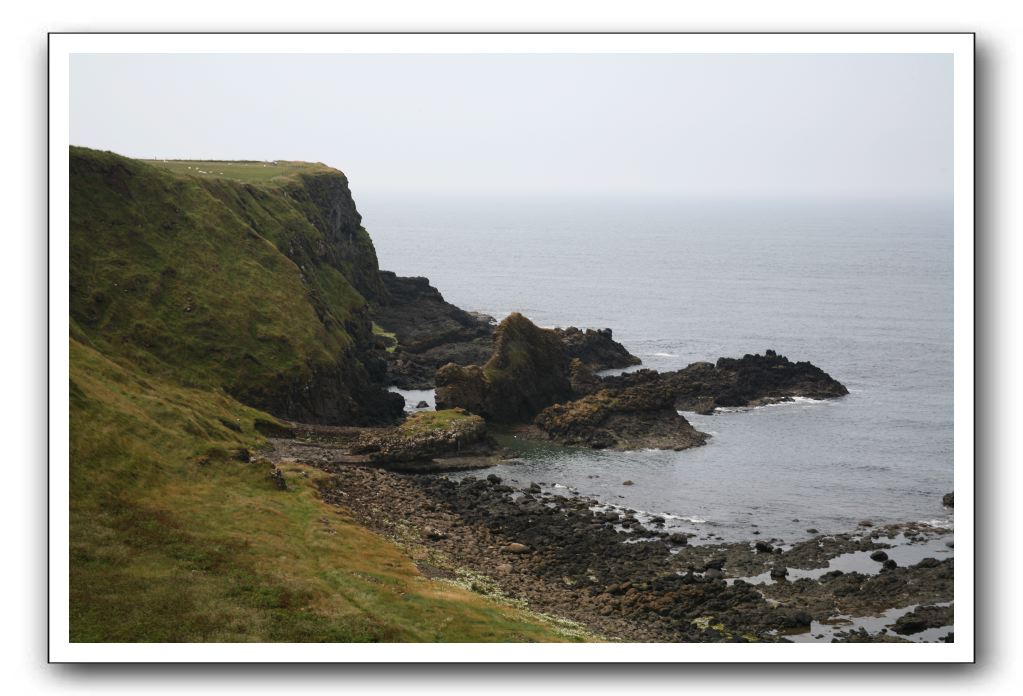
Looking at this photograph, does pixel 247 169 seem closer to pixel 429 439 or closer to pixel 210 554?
pixel 429 439

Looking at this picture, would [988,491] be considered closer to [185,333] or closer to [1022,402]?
[1022,402]

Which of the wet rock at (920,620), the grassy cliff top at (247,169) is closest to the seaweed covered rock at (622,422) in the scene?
the wet rock at (920,620)

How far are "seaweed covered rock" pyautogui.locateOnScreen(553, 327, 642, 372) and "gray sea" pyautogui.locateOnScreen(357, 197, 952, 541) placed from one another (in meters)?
3.20

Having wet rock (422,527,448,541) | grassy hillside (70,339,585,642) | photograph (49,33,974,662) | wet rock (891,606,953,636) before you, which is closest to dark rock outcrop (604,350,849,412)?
photograph (49,33,974,662)

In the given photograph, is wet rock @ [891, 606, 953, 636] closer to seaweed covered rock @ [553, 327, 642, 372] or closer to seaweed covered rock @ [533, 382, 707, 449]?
seaweed covered rock @ [533, 382, 707, 449]

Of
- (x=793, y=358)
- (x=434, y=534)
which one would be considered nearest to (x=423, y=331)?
(x=793, y=358)

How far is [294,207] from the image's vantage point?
10819 centimetres

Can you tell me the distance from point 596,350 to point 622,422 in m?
27.5

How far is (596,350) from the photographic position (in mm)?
105875

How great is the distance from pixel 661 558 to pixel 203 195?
54.1 metres

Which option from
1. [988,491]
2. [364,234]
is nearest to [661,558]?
[988,491]

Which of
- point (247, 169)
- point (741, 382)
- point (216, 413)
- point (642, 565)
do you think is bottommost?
point (642, 565)

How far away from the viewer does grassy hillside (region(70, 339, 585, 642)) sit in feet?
105
